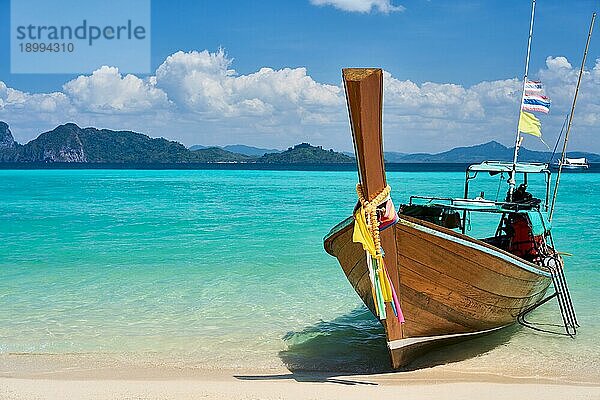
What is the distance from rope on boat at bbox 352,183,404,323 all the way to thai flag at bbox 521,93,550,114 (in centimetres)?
441

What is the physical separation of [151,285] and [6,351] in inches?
160

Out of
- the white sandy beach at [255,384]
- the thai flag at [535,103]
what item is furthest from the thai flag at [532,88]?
the white sandy beach at [255,384]

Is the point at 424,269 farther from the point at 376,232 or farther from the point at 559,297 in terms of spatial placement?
the point at 559,297

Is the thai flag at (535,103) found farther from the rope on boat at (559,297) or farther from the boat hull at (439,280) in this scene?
the boat hull at (439,280)

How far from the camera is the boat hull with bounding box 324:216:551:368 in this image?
6012 mm

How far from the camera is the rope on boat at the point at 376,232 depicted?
5.53 m

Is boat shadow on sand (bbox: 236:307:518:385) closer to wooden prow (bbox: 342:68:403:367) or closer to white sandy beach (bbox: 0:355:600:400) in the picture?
white sandy beach (bbox: 0:355:600:400)

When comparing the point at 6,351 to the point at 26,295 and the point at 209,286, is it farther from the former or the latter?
the point at 209,286

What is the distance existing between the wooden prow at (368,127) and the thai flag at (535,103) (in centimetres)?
437

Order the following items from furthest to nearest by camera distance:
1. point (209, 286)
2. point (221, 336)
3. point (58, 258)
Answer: point (58, 258) < point (209, 286) < point (221, 336)

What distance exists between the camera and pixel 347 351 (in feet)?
25.5

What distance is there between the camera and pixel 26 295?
10.7m

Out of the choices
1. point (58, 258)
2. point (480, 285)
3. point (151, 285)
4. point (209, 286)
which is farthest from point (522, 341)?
point (58, 258)

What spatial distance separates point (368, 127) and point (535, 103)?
195 inches
